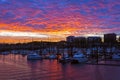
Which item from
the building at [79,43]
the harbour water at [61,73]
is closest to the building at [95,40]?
the building at [79,43]

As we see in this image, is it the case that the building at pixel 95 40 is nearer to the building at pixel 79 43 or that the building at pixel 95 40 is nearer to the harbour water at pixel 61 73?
the building at pixel 79 43

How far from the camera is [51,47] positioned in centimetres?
9944

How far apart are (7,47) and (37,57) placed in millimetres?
93989

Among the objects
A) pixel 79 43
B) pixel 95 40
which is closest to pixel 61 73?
pixel 95 40

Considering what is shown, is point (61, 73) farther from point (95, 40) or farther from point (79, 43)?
point (79, 43)

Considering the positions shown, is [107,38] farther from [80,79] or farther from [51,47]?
[80,79]

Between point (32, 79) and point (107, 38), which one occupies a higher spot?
point (107, 38)

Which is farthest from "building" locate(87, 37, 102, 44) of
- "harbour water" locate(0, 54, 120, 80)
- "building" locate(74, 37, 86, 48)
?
"harbour water" locate(0, 54, 120, 80)

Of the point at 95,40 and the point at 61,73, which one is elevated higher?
the point at 95,40

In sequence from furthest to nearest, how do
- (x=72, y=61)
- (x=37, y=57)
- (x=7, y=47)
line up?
(x=7, y=47), (x=37, y=57), (x=72, y=61)

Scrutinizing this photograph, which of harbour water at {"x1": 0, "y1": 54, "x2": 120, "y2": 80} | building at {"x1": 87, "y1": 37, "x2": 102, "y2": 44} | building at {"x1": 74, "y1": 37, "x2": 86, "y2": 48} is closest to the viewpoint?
harbour water at {"x1": 0, "y1": 54, "x2": 120, "y2": 80}

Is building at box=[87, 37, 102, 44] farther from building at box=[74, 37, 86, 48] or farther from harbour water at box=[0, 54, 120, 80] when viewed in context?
harbour water at box=[0, 54, 120, 80]

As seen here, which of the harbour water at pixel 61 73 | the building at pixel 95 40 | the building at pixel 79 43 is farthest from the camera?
the building at pixel 79 43

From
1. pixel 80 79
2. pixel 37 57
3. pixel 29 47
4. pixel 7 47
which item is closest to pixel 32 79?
pixel 80 79
